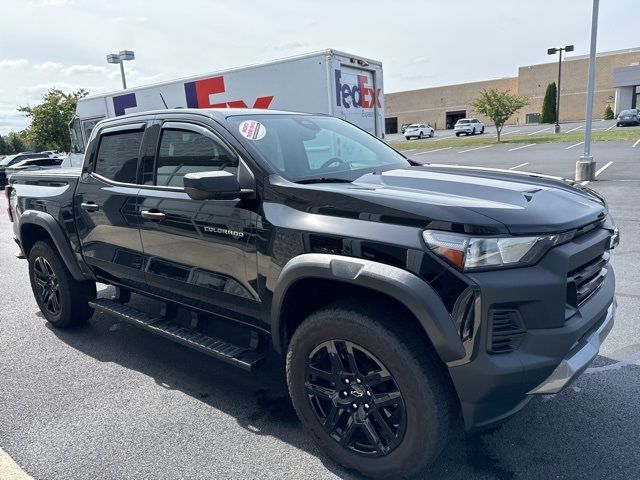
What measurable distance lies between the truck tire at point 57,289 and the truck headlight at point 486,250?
11.9ft

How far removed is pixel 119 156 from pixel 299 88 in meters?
7.14

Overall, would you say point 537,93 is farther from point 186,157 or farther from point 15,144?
point 186,157

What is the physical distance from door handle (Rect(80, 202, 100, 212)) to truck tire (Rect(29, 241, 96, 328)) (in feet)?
2.43

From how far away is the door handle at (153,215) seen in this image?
134 inches

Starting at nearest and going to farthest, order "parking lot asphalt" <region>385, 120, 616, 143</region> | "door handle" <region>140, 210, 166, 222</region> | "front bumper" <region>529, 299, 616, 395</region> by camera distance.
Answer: "front bumper" <region>529, 299, 616, 395</region> → "door handle" <region>140, 210, 166, 222</region> → "parking lot asphalt" <region>385, 120, 616, 143</region>

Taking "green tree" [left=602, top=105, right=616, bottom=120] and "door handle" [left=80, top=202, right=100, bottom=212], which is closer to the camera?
"door handle" [left=80, top=202, right=100, bottom=212]

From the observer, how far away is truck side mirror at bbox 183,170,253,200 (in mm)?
2701

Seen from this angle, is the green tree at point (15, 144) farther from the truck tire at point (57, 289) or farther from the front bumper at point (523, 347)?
the front bumper at point (523, 347)

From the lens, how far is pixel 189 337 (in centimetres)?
340

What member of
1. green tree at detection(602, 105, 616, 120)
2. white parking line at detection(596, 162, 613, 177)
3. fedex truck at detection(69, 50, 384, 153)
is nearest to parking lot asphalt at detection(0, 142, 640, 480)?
fedex truck at detection(69, 50, 384, 153)

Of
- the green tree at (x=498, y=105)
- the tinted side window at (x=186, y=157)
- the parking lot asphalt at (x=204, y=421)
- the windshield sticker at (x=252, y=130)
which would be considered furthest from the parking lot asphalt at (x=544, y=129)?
the windshield sticker at (x=252, y=130)

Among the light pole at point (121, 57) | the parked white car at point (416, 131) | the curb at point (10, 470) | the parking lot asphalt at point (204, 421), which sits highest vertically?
the light pole at point (121, 57)

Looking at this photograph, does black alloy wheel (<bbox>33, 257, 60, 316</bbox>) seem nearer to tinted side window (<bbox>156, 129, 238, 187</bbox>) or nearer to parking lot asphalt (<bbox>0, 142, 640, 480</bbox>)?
parking lot asphalt (<bbox>0, 142, 640, 480</bbox>)

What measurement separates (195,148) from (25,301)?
388 cm
